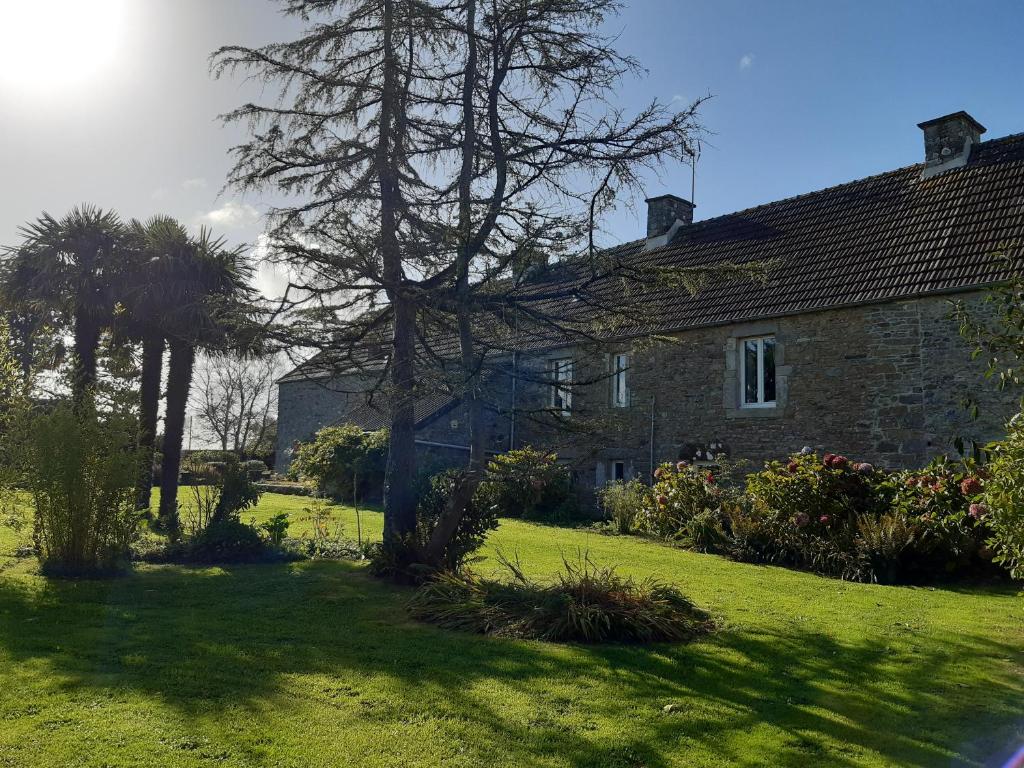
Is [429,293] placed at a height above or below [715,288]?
below

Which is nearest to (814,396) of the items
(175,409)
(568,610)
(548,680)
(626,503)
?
(626,503)

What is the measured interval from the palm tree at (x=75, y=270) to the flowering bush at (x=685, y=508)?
10.5 metres

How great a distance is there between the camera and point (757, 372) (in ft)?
53.6

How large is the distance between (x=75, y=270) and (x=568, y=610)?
1117 centimetres

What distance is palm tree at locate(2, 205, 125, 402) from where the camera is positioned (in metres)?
13.7

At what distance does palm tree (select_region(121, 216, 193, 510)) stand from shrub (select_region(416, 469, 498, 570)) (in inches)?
242

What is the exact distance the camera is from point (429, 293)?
8742 millimetres

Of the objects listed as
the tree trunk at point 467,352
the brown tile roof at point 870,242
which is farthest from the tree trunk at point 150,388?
the tree trunk at point 467,352

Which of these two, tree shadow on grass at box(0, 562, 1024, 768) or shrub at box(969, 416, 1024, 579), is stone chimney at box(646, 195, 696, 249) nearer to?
tree shadow on grass at box(0, 562, 1024, 768)

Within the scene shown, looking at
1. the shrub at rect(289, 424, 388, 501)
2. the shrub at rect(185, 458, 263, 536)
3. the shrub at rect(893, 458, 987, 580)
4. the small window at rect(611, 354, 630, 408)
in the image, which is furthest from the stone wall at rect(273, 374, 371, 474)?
the shrub at rect(893, 458, 987, 580)

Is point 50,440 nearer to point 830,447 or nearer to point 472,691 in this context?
point 472,691

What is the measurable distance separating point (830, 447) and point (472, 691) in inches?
451

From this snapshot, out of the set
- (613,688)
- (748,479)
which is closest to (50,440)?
(613,688)

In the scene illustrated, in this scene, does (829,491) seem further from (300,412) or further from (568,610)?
(300,412)
